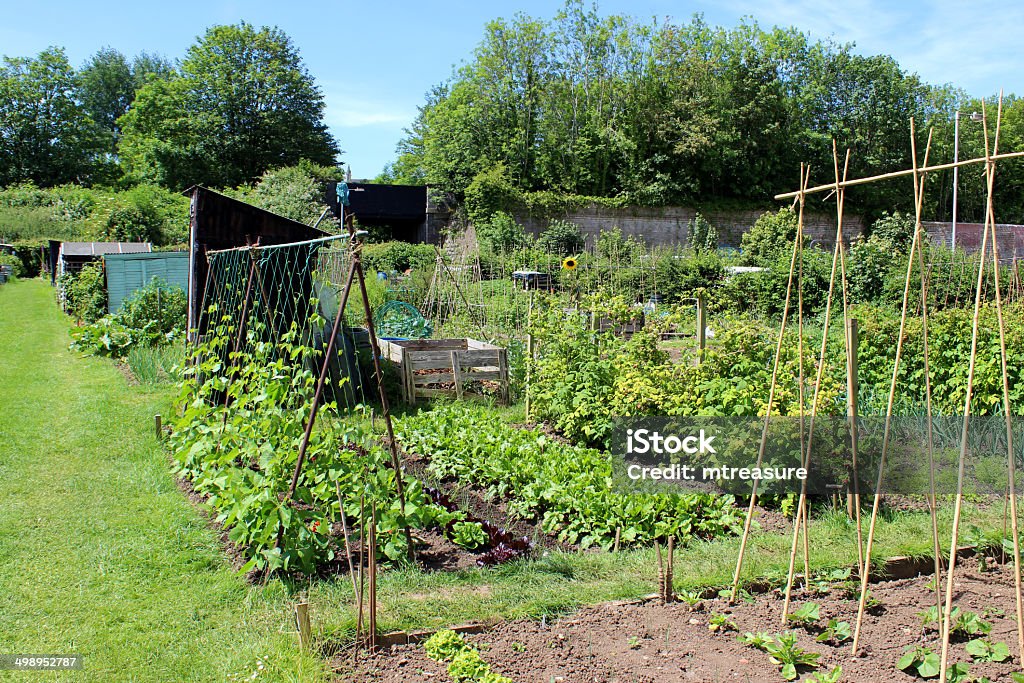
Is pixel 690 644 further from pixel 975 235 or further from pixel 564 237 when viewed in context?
pixel 975 235

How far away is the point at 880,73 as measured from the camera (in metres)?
36.8

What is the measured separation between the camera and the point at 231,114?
40.4 meters

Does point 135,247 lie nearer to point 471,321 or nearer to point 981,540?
point 471,321

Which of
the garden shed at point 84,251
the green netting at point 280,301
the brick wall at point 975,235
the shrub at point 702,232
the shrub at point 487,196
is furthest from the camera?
the shrub at point 702,232

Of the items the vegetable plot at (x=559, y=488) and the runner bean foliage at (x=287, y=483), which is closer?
the runner bean foliage at (x=287, y=483)

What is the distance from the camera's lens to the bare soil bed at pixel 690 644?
2980 millimetres

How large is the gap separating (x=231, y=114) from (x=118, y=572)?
40.9 metres

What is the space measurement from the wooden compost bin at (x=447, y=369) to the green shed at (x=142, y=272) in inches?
256

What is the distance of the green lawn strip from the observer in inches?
123

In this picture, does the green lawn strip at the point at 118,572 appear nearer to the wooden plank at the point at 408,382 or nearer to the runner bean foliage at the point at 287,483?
the runner bean foliage at the point at 287,483

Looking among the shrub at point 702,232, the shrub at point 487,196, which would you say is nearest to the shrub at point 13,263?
the shrub at point 487,196

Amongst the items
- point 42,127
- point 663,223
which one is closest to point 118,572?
Answer: point 663,223

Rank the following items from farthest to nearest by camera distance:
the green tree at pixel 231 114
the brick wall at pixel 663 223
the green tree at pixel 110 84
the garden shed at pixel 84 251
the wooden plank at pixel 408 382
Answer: the green tree at pixel 110 84
the green tree at pixel 231 114
the brick wall at pixel 663 223
the garden shed at pixel 84 251
the wooden plank at pixel 408 382

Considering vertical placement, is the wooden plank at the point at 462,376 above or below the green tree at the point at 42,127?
below
